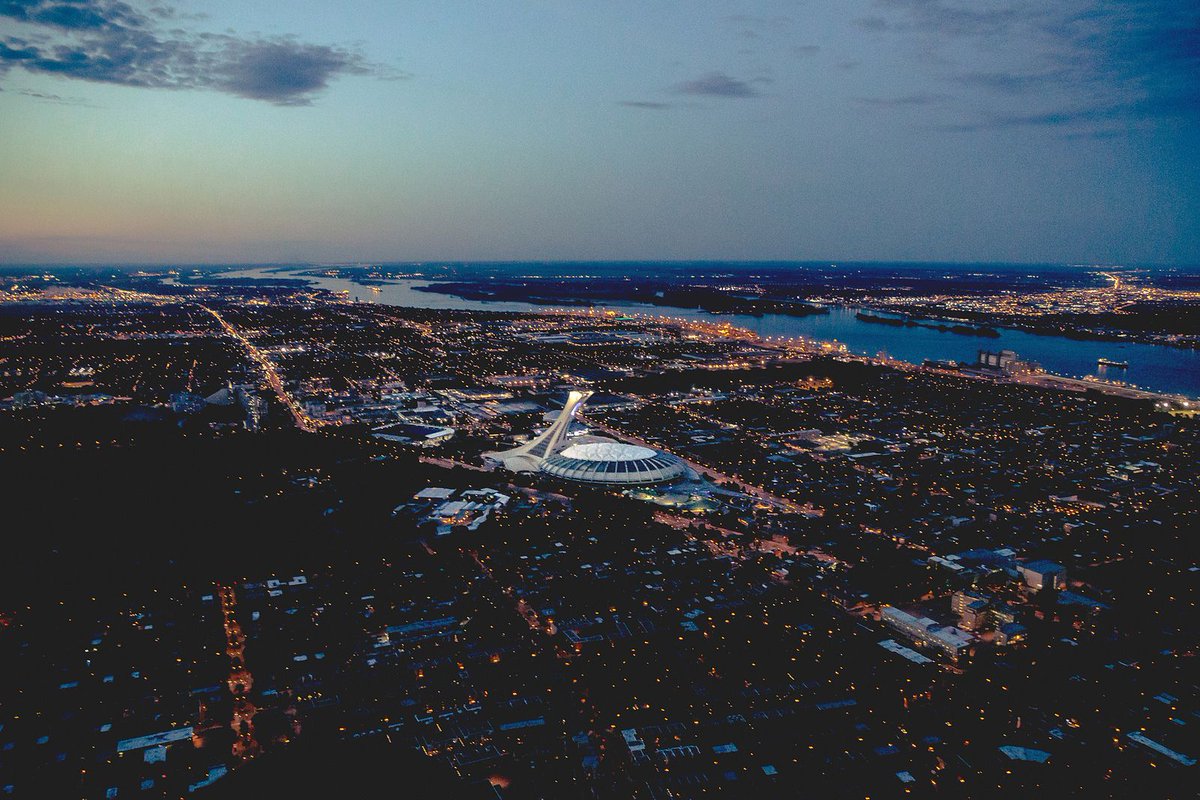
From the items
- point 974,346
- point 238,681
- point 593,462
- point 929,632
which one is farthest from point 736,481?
point 974,346

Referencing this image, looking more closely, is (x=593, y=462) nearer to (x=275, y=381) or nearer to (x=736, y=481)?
(x=736, y=481)

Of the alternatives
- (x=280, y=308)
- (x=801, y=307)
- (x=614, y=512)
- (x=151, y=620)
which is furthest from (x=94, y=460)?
(x=801, y=307)

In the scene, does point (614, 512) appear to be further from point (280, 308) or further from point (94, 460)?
point (280, 308)

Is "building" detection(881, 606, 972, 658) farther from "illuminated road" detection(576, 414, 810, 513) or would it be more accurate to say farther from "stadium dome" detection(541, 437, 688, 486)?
"stadium dome" detection(541, 437, 688, 486)

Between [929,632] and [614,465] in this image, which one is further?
[614,465]

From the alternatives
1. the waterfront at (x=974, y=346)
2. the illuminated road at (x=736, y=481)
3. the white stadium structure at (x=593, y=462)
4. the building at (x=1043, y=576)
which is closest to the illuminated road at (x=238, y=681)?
the white stadium structure at (x=593, y=462)

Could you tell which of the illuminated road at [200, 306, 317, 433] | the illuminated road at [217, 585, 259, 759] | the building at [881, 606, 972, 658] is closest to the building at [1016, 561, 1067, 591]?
the building at [881, 606, 972, 658]
